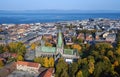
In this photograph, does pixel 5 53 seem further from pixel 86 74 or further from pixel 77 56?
pixel 86 74

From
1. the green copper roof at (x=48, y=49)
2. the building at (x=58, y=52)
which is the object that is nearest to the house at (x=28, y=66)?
the building at (x=58, y=52)

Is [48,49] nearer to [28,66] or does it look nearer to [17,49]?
[28,66]

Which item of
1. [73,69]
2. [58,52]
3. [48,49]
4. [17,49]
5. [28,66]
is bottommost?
[17,49]

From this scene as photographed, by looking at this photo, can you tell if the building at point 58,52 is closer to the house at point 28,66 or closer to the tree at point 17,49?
the tree at point 17,49

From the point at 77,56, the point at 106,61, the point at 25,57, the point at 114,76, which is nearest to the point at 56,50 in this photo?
the point at 77,56

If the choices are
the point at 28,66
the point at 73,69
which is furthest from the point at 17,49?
the point at 73,69

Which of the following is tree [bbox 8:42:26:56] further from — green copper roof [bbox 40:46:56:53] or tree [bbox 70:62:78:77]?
tree [bbox 70:62:78:77]

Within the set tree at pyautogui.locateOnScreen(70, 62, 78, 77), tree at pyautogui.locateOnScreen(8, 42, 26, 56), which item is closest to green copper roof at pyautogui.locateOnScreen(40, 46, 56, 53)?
tree at pyautogui.locateOnScreen(8, 42, 26, 56)

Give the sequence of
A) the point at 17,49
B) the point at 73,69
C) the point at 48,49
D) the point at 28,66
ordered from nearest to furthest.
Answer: the point at 73,69 → the point at 28,66 → the point at 48,49 → the point at 17,49

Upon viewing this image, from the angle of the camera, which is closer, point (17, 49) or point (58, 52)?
point (58, 52)
